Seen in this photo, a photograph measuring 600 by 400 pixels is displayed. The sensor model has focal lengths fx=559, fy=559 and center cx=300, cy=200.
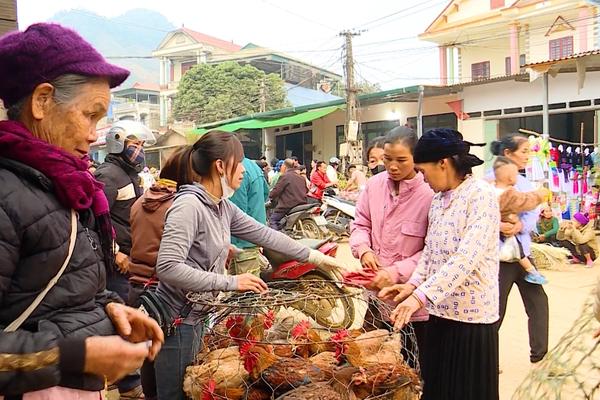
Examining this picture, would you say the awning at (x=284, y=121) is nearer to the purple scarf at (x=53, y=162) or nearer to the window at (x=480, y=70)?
the window at (x=480, y=70)

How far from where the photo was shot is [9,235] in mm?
1044

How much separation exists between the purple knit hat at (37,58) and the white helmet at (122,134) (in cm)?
241

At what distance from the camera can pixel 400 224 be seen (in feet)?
9.11

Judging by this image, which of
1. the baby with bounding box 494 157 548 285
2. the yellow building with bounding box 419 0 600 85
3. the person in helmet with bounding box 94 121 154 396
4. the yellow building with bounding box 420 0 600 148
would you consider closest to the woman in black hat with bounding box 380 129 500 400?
the baby with bounding box 494 157 548 285

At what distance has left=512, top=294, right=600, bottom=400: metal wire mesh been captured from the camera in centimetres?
74

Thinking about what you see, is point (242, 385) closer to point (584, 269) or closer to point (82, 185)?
point (82, 185)

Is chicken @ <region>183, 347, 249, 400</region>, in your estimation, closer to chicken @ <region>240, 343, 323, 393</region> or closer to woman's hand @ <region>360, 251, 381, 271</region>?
chicken @ <region>240, 343, 323, 393</region>

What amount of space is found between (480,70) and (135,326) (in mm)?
23564

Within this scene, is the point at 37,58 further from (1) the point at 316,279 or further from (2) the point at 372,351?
(1) the point at 316,279

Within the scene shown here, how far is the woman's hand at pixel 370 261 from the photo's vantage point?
Answer: 277 cm

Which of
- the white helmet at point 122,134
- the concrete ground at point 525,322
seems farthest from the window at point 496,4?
the white helmet at point 122,134

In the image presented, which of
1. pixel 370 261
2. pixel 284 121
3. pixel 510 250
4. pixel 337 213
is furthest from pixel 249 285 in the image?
pixel 284 121

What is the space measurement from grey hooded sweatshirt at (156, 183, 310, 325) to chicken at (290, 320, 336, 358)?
0.32 meters

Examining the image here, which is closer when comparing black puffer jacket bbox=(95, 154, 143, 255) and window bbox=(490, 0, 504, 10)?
black puffer jacket bbox=(95, 154, 143, 255)
